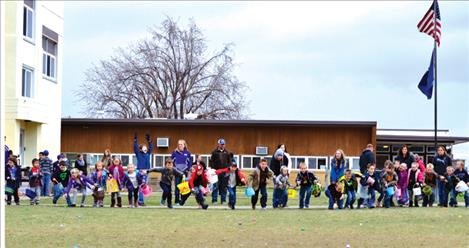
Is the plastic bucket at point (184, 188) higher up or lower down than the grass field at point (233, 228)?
higher up

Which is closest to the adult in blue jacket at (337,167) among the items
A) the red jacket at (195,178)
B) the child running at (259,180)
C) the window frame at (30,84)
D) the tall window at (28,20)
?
the child running at (259,180)

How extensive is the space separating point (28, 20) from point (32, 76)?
256 cm

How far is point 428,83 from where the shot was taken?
115 ft

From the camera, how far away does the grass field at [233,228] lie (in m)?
14.8

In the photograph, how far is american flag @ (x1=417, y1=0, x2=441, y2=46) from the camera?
110 feet

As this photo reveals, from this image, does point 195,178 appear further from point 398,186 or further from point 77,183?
point 398,186

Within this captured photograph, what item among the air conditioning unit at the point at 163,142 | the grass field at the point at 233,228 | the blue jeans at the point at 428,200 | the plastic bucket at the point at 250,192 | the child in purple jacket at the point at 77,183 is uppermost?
the air conditioning unit at the point at 163,142

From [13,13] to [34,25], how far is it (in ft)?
7.92

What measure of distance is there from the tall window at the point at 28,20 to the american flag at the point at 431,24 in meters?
17.3

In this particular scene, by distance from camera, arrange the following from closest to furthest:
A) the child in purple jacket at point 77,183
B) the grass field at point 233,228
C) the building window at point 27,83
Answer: the grass field at point 233,228, the child in purple jacket at point 77,183, the building window at point 27,83

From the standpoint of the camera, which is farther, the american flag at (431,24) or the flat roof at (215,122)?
the flat roof at (215,122)

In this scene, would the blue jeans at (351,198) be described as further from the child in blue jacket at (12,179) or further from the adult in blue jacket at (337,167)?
the child in blue jacket at (12,179)

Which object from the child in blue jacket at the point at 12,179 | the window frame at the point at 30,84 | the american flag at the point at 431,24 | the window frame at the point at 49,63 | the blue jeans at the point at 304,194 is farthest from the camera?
the window frame at the point at 49,63

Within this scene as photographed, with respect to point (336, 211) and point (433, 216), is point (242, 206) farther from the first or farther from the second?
point (433, 216)
